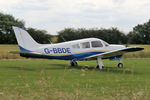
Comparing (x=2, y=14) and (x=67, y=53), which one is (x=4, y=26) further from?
(x=67, y=53)

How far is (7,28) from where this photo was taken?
236 ft

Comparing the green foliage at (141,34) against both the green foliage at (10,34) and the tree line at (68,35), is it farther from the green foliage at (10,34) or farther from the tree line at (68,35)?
the green foliage at (10,34)

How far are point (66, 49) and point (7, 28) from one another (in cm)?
5739

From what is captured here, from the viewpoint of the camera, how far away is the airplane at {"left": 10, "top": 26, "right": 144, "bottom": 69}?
17141 mm

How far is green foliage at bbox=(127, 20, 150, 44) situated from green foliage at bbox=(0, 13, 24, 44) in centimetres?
3099

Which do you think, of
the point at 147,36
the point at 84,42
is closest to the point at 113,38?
the point at 147,36

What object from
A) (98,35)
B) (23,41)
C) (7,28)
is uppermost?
(7,28)

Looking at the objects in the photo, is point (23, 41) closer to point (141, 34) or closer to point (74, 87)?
point (74, 87)

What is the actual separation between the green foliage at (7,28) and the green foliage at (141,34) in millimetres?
30988

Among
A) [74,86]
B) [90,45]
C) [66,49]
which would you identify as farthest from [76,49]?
[74,86]

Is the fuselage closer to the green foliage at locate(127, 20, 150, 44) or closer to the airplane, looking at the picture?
the airplane

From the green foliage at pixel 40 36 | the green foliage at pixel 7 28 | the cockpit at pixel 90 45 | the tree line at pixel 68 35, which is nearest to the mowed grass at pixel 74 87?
the cockpit at pixel 90 45

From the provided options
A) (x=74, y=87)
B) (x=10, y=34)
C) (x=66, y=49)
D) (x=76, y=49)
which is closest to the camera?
(x=74, y=87)

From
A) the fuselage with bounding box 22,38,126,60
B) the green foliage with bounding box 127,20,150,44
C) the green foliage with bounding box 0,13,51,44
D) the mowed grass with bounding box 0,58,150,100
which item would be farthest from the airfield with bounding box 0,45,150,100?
the green foliage with bounding box 127,20,150,44
